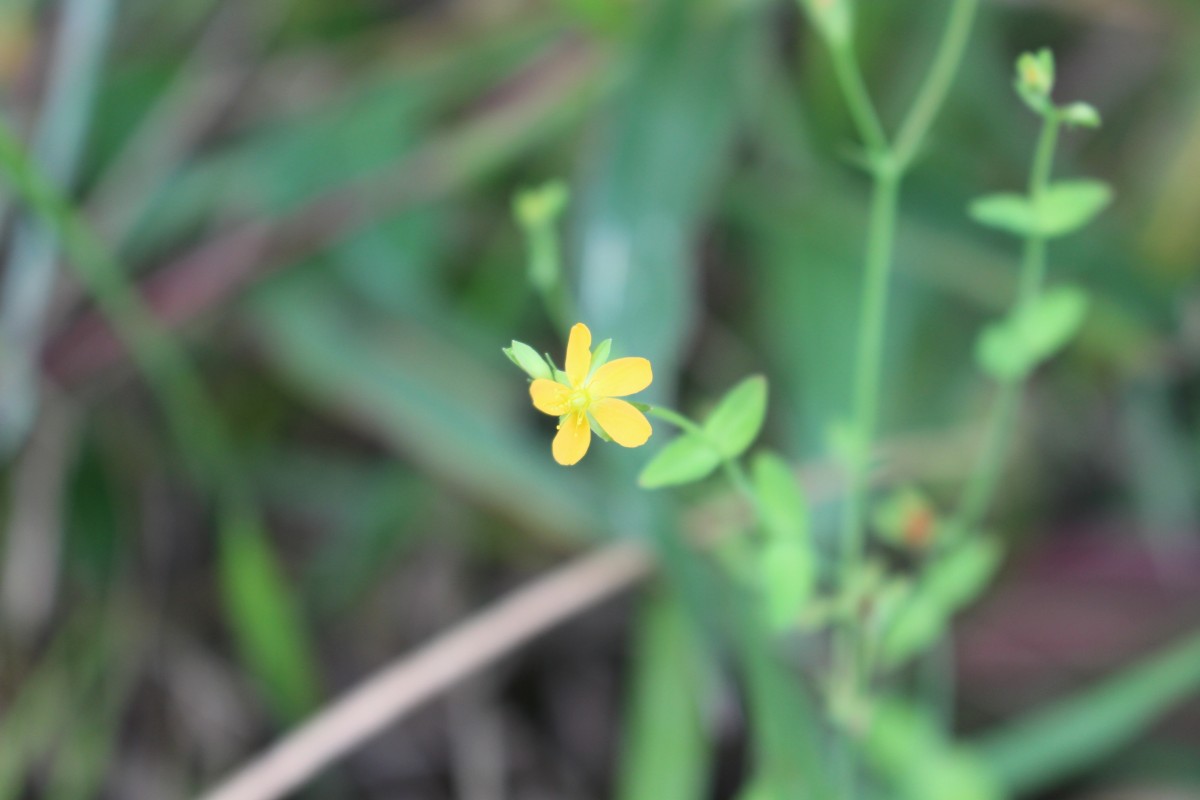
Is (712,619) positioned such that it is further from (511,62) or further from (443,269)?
(511,62)

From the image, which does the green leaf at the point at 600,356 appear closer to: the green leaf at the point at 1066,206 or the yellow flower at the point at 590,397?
the yellow flower at the point at 590,397

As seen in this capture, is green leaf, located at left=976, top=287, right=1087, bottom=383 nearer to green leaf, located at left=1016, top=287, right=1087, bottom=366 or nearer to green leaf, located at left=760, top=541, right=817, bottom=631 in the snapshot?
green leaf, located at left=1016, top=287, right=1087, bottom=366

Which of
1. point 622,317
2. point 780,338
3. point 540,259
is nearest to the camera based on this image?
point 540,259

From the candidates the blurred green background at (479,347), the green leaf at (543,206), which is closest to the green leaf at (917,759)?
the blurred green background at (479,347)

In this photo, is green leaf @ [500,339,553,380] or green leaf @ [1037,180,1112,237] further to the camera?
green leaf @ [1037,180,1112,237]

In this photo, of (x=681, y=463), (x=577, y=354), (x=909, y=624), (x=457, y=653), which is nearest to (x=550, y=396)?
(x=577, y=354)

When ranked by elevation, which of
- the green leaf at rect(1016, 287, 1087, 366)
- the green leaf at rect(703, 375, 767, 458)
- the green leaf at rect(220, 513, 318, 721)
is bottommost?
the green leaf at rect(703, 375, 767, 458)

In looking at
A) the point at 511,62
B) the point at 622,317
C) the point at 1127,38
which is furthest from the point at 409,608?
the point at 1127,38

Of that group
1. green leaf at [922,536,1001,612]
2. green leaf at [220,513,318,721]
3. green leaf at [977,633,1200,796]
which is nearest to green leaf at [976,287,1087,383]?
green leaf at [922,536,1001,612]
